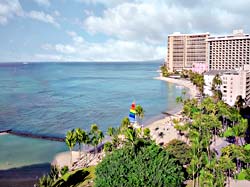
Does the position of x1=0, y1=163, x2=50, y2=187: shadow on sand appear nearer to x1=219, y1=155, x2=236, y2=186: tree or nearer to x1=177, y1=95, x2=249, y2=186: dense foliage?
x1=177, y1=95, x2=249, y2=186: dense foliage

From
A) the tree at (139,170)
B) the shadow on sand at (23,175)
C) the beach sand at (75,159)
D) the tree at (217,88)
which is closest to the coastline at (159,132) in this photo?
the beach sand at (75,159)

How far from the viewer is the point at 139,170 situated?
35125mm

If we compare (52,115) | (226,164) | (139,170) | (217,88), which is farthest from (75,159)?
(217,88)

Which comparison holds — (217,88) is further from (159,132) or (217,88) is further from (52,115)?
(52,115)

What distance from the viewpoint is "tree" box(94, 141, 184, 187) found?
3422cm

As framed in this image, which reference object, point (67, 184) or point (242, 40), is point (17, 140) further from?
point (242, 40)

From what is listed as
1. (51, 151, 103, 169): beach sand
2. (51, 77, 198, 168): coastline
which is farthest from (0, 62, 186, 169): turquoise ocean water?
(51, 77, 198, 168): coastline

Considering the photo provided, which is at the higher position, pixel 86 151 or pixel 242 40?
pixel 242 40

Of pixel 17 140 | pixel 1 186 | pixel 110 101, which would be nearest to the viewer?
pixel 1 186

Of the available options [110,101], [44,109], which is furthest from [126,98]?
[44,109]

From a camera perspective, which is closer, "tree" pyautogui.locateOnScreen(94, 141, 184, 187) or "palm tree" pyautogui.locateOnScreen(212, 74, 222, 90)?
"tree" pyautogui.locateOnScreen(94, 141, 184, 187)

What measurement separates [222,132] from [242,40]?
152m

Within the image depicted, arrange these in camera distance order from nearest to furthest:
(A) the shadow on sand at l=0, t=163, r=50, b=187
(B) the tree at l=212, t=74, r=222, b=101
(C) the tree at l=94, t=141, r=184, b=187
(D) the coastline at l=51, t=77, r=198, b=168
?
(C) the tree at l=94, t=141, r=184, b=187
(A) the shadow on sand at l=0, t=163, r=50, b=187
(D) the coastline at l=51, t=77, r=198, b=168
(B) the tree at l=212, t=74, r=222, b=101

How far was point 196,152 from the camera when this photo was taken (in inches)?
1677
